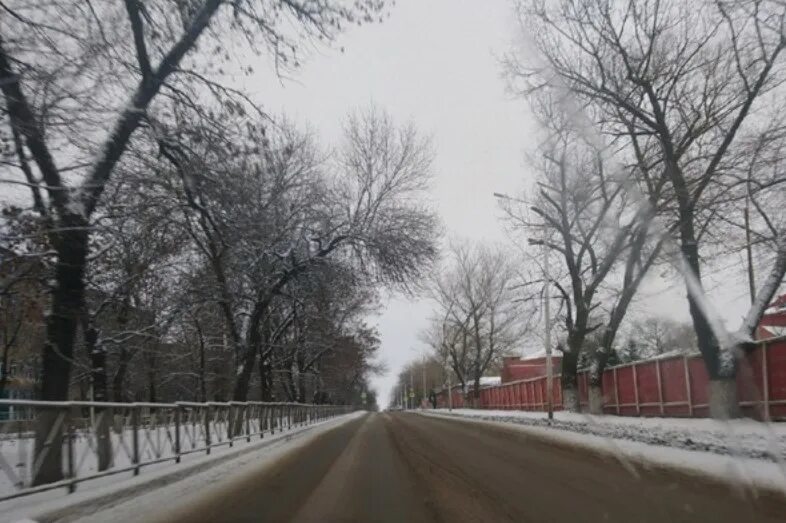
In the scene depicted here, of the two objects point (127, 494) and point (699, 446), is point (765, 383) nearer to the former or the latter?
point (699, 446)

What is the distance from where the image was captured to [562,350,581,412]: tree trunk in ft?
101

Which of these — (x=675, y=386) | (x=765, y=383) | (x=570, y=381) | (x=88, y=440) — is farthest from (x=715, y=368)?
(x=88, y=440)

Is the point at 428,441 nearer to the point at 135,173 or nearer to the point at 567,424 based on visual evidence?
the point at 567,424

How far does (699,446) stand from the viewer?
14992 millimetres

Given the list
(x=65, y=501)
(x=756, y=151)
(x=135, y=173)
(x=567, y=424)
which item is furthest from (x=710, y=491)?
(x=567, y=424)

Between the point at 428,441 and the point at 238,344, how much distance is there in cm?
1015

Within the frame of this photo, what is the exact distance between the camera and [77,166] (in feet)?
36.2

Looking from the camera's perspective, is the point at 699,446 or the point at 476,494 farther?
the point at 699,446

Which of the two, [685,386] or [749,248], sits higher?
[749,248]

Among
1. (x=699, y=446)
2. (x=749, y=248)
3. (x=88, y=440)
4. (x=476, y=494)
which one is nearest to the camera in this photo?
(x=476, y=494)

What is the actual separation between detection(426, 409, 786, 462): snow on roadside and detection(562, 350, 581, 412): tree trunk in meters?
6.56

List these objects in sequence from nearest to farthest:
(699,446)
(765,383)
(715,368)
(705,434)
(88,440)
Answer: (88,440) < (699,446) < (705,434) < (765,383) < (715,368)

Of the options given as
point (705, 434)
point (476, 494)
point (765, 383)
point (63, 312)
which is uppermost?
point (63, 312)

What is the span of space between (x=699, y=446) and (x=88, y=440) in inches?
468
